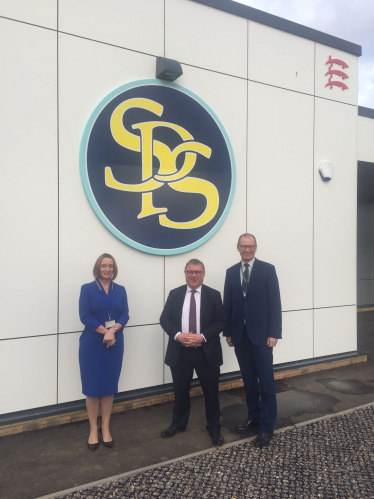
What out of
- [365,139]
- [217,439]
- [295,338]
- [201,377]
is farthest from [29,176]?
[365,139]

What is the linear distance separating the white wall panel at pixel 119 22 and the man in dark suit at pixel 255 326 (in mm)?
2706

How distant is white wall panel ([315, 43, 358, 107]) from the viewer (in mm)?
5871

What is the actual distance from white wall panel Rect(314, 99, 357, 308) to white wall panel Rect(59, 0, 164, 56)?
2.77m

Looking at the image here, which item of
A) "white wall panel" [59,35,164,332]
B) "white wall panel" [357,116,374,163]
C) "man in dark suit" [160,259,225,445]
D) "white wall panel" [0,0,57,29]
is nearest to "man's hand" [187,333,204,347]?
"man in dark suit" [160,259,225,445]

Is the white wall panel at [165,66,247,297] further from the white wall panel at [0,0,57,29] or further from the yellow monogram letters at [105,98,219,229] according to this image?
the white wall panel at [0,0,57,29]

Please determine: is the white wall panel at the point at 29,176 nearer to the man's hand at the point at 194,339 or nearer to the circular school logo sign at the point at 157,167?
the circular school logo sign at the point at 157,167

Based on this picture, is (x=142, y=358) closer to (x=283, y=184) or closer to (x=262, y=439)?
(x=262, y=439)

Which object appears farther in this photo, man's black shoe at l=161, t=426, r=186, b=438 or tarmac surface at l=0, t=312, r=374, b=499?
man's black shoe at l=161, t=426, r=186, b=438

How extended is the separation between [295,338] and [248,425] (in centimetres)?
214

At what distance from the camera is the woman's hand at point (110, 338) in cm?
337

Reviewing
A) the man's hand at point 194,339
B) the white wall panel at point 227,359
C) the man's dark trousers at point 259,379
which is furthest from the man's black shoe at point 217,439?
the white wall panel at point 227,359

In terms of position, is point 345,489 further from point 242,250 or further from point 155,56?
point 155,56

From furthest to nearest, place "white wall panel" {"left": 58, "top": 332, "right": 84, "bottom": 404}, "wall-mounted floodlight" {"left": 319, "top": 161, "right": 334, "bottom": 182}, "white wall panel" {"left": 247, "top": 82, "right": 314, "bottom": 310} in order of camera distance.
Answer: "wall-mounted floodlight" {"left": 319, "top": 161, "right": 334, "bottom": 182}
"white wall panel" {"left": 247, "top": 82, "right": 314, "bottom": 310}
"white wall panel" {"left": 58, "top": 332, "right": 84, "bottom": 404}

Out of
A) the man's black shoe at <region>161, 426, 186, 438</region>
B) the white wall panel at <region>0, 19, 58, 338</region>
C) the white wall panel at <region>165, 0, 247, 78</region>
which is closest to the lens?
the man's black shoe at <region>161, 426, 186, 438</region>
